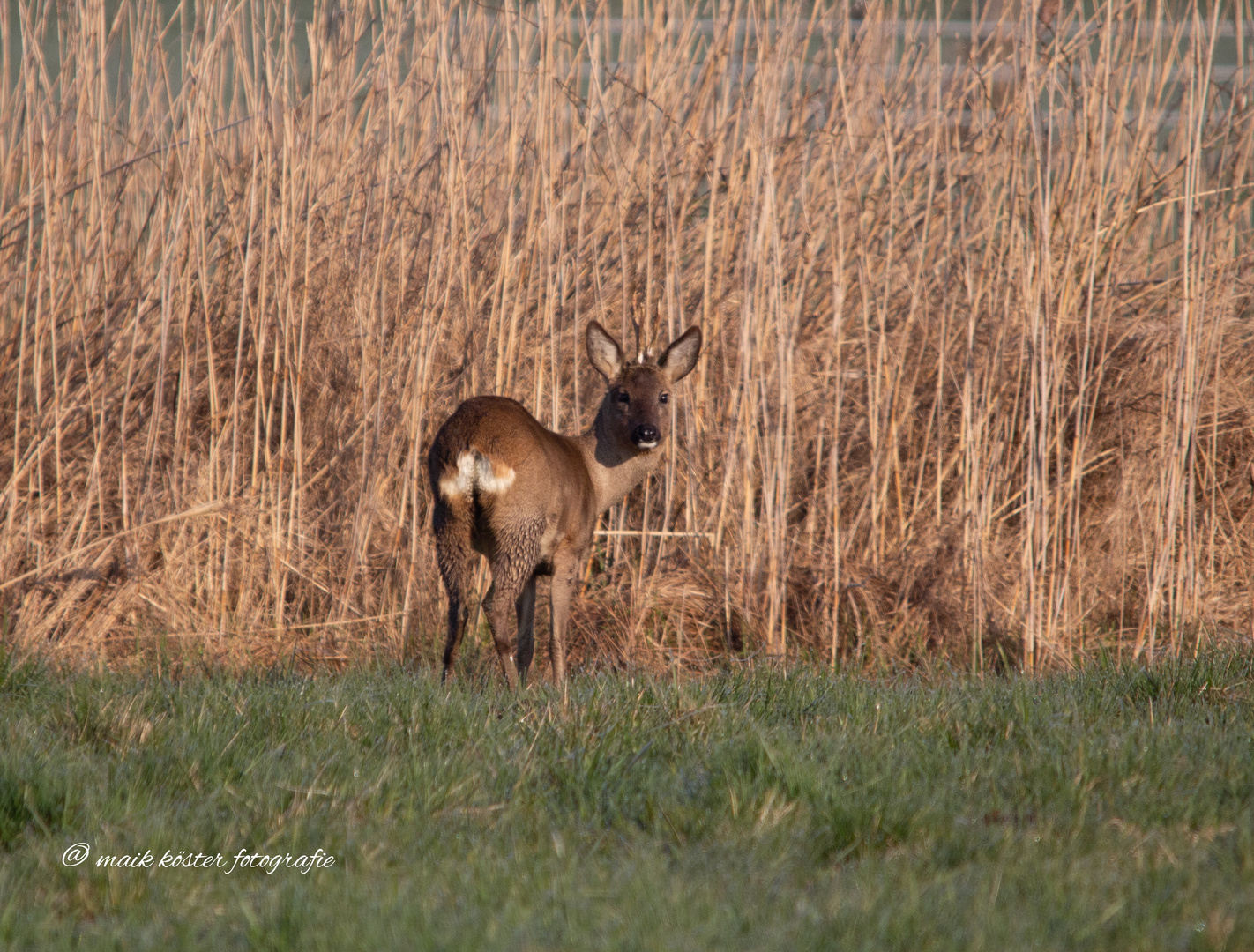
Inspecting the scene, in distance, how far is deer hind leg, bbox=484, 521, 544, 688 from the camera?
430cm

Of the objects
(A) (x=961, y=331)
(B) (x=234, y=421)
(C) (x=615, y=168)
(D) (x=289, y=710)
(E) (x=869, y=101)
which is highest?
(E) (x=869, y=101)

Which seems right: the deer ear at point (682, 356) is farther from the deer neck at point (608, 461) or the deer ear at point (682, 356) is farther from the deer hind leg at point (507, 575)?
the deer hind leg at point (507, 575)

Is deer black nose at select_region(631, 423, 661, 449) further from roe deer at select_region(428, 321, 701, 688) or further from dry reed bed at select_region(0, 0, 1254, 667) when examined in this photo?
dry reed bed at select_region(0, 0, 1254, 667)

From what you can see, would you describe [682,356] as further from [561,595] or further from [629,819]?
[629,819]

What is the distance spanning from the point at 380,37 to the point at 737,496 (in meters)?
2.43

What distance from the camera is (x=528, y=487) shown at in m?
4.32

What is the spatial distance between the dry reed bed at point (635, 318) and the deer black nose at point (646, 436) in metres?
0.57

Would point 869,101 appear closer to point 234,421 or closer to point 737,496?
point 737,496

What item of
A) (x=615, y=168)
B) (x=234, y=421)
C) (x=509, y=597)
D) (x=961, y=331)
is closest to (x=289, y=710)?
(x=509, y=597)

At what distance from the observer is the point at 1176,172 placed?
554cm

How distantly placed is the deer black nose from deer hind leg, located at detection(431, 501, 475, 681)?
0.82m

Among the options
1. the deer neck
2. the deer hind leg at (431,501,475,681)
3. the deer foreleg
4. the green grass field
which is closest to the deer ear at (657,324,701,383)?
the deer neck

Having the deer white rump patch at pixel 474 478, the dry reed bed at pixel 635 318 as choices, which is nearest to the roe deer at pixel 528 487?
the deer white rump patch at pixel 474 478

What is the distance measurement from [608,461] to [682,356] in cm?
51
